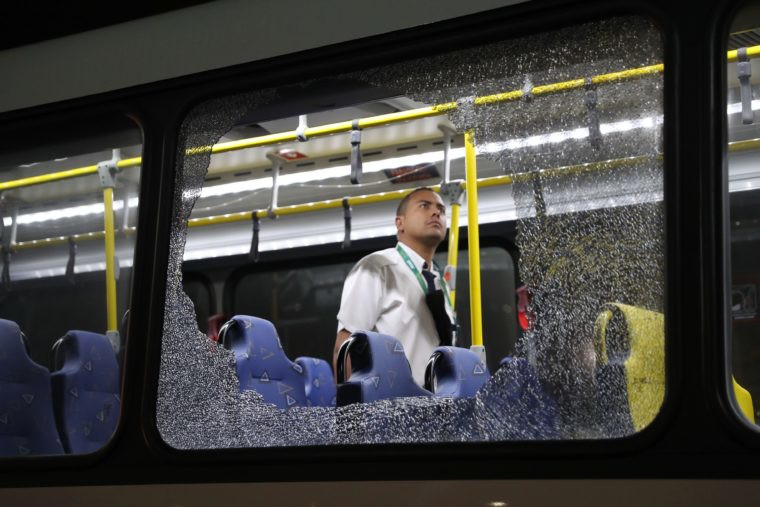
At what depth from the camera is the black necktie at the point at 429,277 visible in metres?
3.15

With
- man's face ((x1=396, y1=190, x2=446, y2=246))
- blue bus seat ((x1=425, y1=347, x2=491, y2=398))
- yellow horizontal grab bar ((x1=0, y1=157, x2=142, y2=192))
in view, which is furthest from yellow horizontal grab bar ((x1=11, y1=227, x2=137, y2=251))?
man's face ((x1=396, y1=190, x2=446, y2=246))

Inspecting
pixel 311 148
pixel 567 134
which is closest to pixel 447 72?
pixel 567 134

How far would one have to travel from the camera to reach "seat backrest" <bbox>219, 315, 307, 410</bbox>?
93.6 inches

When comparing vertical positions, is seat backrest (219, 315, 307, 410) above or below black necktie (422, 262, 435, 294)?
below

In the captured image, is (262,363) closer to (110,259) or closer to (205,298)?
(110,259)

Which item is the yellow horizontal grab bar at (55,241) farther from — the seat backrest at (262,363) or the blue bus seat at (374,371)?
the blue bus seat at (374,371)

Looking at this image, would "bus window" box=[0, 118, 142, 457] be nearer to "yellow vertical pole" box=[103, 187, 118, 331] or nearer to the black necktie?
"yellow vertical pole" box=[103, 187, 118, 331]

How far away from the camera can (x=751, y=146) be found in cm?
265

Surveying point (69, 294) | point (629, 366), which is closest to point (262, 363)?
point (69, 294)

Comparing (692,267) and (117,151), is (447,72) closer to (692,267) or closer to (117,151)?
(692,267)

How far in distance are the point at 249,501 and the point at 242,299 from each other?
398cm

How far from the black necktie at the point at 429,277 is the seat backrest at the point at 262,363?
517 millimetres

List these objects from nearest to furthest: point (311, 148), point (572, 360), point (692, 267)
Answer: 1. point (692, 267)
2. point (572, 360)
3. point (311, 148)

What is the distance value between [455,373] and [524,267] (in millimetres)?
323
